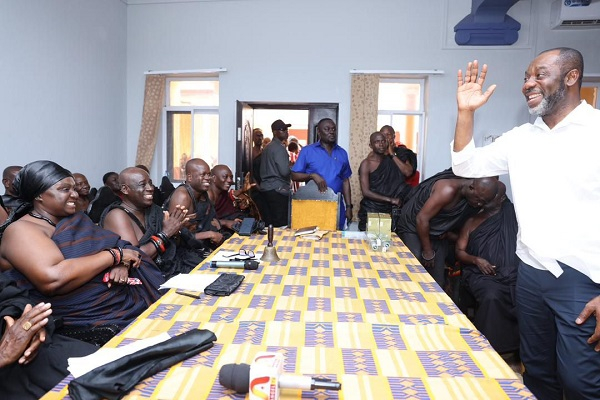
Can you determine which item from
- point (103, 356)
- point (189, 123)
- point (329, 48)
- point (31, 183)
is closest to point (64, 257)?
point (31, 183)

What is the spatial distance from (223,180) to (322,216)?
107 cm

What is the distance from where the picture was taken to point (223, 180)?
12.7ft

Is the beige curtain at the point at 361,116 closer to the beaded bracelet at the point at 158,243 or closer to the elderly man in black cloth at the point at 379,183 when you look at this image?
the elderly man in black cloth at the point at 379,183

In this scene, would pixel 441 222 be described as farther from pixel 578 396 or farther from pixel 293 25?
pixel 293 25

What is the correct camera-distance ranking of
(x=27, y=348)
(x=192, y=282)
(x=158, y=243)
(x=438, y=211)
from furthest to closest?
(x=438, y=211) < (x=158, y=243) < (x=192, y=282) < (x=27, y=348)

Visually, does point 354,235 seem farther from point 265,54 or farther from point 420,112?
point 265,54

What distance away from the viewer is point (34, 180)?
1846 mm

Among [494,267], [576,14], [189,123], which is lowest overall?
[494,267]

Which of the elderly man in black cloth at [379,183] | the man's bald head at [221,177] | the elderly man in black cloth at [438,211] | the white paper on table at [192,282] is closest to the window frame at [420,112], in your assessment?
the elderly man in black cloth at [379,183]

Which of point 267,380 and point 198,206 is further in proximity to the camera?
point 198,206

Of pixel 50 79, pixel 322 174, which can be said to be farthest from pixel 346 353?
pixel 50 79

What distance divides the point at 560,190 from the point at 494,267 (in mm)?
1380

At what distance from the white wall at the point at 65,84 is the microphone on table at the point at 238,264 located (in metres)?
3.31

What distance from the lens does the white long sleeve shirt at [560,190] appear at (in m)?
1.55
